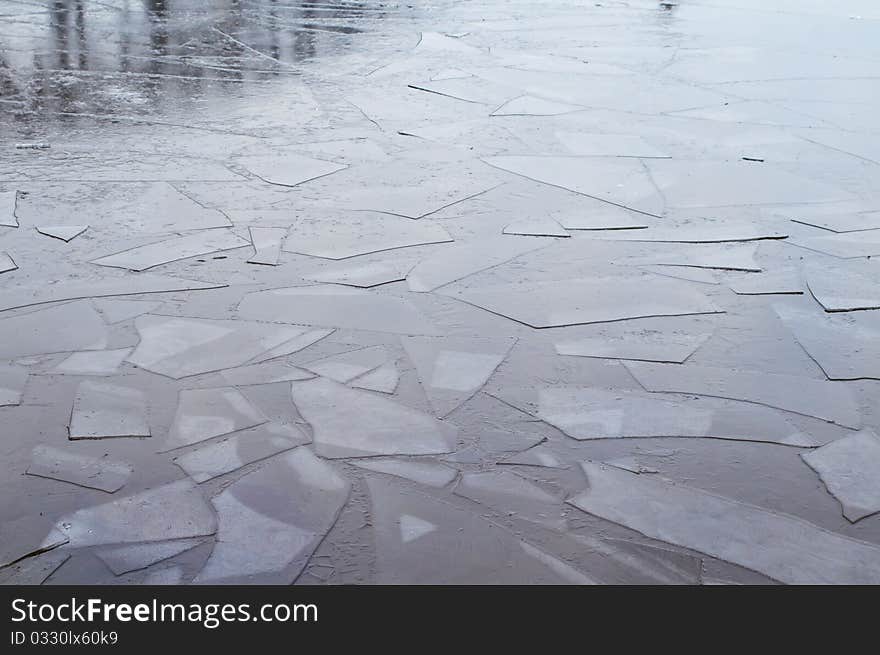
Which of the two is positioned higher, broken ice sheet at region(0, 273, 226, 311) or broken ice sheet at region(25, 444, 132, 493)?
broken ice sheet at region(0, 273, 226, 311)

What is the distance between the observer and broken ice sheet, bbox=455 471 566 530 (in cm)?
305

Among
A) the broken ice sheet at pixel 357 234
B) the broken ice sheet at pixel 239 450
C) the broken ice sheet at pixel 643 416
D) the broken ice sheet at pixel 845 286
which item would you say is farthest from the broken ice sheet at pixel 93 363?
the broken ice sheet at pixel 845 286

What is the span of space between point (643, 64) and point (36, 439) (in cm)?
745

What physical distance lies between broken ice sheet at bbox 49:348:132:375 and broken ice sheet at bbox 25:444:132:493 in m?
0.52

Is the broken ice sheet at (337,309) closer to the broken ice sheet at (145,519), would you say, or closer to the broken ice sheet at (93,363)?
the broken ice sheet at (93,363)

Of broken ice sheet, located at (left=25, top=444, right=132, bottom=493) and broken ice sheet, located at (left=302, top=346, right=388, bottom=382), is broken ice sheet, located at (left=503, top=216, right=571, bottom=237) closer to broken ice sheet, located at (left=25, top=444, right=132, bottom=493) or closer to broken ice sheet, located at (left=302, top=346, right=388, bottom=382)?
broken ice sheet, located at (left=302, top=346, right=388, bottom=382)

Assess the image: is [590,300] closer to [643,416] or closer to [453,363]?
[453,363]

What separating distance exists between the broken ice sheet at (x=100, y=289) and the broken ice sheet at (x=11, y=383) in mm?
596

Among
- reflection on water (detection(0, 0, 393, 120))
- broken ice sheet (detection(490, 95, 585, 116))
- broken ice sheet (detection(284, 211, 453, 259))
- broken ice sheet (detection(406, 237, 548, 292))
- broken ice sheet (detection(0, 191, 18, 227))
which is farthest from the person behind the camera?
reflection on water (detection(0, 0, 393, 120))

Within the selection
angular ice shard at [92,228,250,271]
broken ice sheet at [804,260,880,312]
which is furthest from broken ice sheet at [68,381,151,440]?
broken ice sheet at [804,260,880,312]

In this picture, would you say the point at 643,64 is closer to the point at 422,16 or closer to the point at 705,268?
the point at 422,16

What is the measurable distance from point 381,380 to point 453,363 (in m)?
0.31

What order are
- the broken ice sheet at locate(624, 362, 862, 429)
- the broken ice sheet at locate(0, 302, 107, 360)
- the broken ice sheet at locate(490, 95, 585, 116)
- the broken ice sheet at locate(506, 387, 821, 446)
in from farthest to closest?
the broken ice sheet at locate(490, 95, 585, 116), the broken ice sheet at locate(0, 302, 107, 360), the broken ice sheet at locate(624, 362, 862, 429), the broken ice sheet at locate(506, 387, 821, 446)
